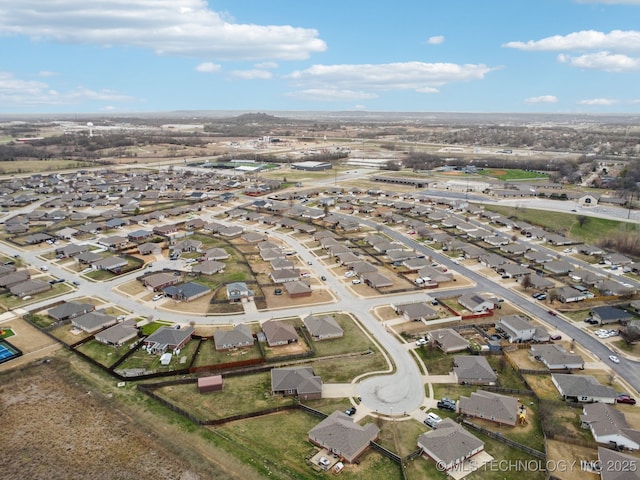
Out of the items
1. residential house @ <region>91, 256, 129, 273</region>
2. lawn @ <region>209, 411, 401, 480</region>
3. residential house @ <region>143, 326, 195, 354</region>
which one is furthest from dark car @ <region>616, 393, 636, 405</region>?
residential house @ <region>91, 256, 129, 273</region>

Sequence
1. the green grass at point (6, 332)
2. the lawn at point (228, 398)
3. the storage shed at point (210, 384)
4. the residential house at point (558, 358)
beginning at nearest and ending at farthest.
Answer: the lawn at point (228, 398) → the storage shed at point (210, 384) → the residential house at point (558, 358) → the green grass at point (6, 332)

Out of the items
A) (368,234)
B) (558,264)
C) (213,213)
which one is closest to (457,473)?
(558,264)

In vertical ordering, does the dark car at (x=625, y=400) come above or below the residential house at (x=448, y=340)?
below

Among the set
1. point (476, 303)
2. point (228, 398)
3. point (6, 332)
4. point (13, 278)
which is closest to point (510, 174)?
point (476, 303)

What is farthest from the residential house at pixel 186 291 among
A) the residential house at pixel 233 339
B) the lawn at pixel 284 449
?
the lawn at pixel 284 449

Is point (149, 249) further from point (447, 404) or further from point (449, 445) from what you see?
point (449, 445)

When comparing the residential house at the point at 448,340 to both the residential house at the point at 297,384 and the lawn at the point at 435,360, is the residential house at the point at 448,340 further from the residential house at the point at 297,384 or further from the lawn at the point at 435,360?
the residential house at the point at 297,384
